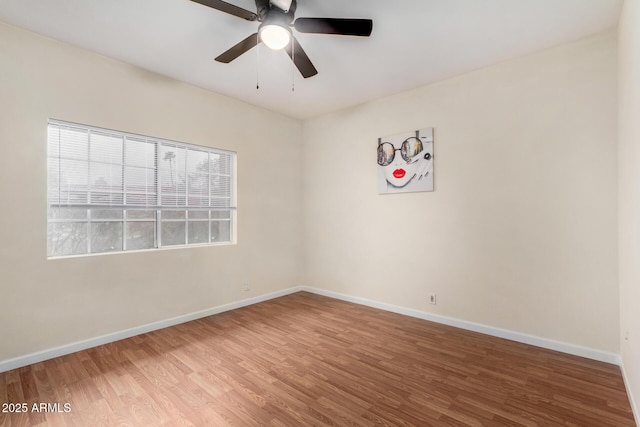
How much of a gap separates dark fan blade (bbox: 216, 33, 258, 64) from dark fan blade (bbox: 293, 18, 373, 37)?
37cm

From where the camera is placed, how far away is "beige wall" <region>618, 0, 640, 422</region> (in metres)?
1.70

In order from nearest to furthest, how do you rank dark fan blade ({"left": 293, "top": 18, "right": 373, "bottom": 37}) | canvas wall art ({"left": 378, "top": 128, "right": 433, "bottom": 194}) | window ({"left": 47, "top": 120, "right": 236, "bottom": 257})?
dark fan blade ({"left": 293, "top": 18, "right": 373, "bottom": 37})
window ({"left": 47, "top": 120, "right": 236, "bottom": 257})
canvas wall art ({"left": 378, "top": 128, "right": 433, "bottom": 194})

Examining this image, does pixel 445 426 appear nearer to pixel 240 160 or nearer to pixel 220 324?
pixel 220 324

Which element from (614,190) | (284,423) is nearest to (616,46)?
(614,190)

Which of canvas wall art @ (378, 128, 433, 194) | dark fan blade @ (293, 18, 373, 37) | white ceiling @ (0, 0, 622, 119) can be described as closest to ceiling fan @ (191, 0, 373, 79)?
dark fan blade @ (293, 18, 373, 37)

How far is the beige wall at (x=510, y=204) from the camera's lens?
2.48m

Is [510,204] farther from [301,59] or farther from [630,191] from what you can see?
[301,59]

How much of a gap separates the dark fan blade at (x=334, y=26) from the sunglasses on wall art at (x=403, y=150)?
1.82 metres

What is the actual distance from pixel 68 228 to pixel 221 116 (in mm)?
2073

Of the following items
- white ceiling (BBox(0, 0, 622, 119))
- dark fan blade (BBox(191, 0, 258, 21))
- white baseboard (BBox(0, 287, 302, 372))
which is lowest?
white baseboard (BBox(0, 287, 302, 372))

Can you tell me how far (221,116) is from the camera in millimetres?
3771

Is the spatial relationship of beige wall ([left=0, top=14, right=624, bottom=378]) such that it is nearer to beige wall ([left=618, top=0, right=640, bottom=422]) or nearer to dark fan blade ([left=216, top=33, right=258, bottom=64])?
beige wall ([left=618, top=0, right=640, bottom=422])

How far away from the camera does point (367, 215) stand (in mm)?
4023

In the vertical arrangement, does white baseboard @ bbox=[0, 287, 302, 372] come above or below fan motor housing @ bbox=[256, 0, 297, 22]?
below
